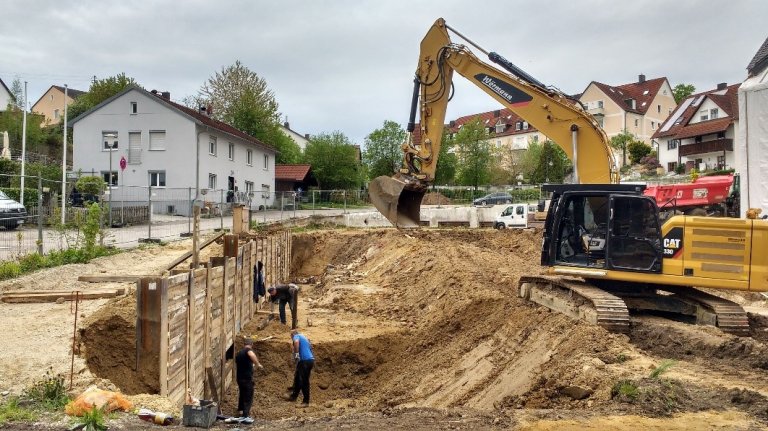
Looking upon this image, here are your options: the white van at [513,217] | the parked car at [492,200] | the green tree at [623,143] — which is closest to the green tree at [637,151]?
the green tree at [623,143]

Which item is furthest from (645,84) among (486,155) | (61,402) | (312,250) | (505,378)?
(61,402)

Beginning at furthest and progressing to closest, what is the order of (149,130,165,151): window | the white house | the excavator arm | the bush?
(149,130,165,151): window → the white house → the bush → the excavator arm

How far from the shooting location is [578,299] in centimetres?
1040

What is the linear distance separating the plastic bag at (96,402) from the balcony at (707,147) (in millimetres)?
48891

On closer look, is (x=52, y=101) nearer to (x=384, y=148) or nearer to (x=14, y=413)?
(x=384, y=148)

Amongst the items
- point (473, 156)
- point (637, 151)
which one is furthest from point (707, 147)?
point (473, 156)

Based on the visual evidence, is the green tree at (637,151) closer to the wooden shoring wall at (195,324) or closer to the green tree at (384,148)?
the green tree at (384,148)

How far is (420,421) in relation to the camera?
257 inches

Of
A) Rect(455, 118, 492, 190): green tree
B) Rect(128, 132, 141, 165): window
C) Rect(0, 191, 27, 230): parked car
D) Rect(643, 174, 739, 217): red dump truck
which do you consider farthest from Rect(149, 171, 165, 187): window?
Rect(455, 118, 492, 190): green tree

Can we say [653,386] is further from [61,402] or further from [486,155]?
[486,155]

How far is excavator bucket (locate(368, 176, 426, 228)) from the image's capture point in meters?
17.5

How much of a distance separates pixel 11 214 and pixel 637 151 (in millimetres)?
52710

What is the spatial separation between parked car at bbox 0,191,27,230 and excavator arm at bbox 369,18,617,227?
8777 millimetres

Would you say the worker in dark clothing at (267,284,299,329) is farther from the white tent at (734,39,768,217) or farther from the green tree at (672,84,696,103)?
the green tree at (672,84,696,103)
